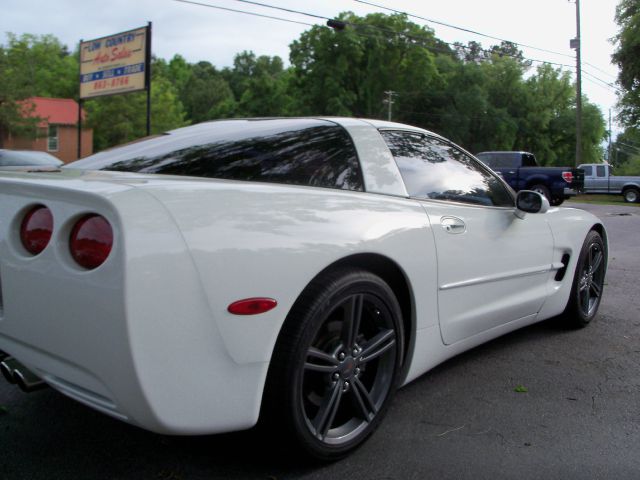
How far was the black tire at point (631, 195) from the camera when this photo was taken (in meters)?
27.2

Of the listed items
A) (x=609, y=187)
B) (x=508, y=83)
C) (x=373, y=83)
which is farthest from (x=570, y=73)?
(x=609, y=187)

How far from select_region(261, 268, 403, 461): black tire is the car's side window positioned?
728 mm

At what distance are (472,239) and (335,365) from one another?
3.53 feet

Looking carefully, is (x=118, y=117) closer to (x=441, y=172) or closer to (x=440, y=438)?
(x=441, y=172)

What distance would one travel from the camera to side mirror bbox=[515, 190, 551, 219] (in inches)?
134

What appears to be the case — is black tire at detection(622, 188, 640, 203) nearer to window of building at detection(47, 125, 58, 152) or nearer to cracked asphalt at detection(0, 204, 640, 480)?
cracked asphalt at detection(0, 204, 640, 480)

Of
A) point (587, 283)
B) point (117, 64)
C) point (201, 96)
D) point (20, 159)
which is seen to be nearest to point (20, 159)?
point (20, 159)

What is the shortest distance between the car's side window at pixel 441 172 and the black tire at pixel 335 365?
0.73 meters

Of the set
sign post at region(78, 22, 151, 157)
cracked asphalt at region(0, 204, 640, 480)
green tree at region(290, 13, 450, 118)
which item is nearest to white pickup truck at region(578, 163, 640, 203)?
sign post at region(78, 22, 151, 157)

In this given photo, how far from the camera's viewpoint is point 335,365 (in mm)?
2279

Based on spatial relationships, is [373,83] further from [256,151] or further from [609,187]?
[256,151]

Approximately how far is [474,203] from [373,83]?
166 ft

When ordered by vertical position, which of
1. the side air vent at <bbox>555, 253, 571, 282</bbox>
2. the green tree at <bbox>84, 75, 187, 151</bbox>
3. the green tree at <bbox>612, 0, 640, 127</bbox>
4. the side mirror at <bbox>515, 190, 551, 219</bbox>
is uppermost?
the green tree at <bbox>612, 0, 640, 127</bbox>

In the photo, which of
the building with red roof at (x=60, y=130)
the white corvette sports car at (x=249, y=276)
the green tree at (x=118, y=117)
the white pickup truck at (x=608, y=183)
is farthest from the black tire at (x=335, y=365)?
the green tree at (x=118, y=117)
